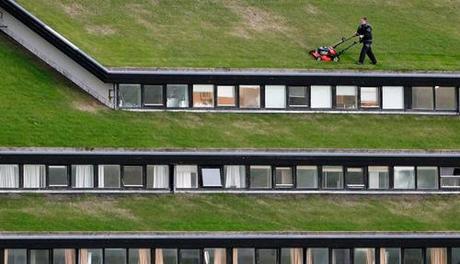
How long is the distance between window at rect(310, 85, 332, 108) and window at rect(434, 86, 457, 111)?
6.23 metres

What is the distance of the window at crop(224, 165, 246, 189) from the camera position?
114 m

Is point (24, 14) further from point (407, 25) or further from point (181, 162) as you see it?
point (407, 25)

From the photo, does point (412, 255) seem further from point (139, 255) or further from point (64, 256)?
point (64, 256)

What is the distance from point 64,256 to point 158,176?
7.07 meters

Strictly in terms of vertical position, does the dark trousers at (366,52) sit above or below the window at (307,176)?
above

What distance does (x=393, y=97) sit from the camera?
120000 mm

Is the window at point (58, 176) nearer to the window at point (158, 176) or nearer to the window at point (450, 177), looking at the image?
the window at point (158, 176)

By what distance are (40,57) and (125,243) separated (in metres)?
14.2

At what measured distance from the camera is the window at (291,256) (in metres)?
112

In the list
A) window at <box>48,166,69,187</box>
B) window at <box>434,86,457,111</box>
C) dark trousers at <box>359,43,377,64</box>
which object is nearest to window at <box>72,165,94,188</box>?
window at <box>48,166,69,187</box>

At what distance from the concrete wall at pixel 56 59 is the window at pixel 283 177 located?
968cm

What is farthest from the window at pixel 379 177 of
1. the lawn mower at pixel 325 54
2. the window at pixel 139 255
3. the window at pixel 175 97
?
the window at pixel 139 255

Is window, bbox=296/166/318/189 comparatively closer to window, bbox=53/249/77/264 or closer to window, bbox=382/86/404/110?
window, bbox=382/86/404/110

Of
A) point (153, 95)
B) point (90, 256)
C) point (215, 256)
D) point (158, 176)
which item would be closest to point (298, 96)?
point (153, 95)
